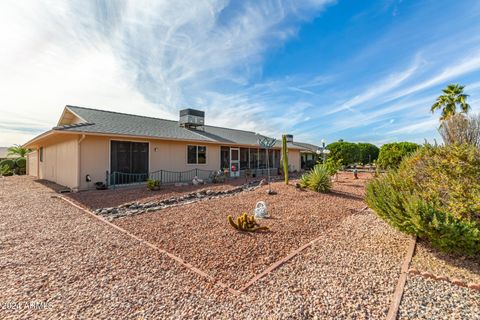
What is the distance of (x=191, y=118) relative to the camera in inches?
661

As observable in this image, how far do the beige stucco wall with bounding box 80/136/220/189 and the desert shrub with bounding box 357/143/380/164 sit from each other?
82.1ft

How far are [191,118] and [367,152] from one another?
28.5 meters

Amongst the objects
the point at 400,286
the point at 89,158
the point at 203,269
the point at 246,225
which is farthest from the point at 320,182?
the point at 89,158

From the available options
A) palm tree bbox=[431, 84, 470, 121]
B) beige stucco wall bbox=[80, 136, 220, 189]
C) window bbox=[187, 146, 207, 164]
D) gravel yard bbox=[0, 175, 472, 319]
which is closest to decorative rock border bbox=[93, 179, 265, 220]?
gravel yard bbox=[0, 175, 472, 319]

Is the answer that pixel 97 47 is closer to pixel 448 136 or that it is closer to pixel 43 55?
pixel 43 55

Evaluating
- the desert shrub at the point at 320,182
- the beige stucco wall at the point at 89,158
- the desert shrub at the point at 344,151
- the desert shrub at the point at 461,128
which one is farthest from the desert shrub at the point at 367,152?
the beige stucco wall at the point at 89,158

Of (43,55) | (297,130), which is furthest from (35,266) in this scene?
(297,130)

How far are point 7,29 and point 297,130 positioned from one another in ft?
78.4

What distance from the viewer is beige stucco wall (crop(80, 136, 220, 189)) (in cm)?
1033

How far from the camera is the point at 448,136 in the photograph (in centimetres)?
816

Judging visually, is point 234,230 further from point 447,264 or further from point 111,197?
point 111,197

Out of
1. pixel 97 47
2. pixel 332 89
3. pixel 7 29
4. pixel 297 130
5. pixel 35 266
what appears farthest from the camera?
pixel 297 130

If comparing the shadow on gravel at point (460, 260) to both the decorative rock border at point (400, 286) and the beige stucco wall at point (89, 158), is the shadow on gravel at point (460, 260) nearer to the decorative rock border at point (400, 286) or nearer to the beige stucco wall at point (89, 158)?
the decorative rock border at point (400, 286)

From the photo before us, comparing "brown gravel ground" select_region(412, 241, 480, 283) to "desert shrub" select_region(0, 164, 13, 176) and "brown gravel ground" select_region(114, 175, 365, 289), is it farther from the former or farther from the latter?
"desert shrub" select_region(0, 164, 13, 176)
